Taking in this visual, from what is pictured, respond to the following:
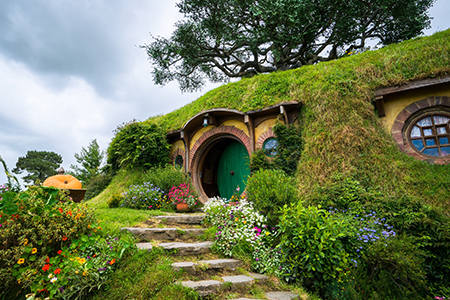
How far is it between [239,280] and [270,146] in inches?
163

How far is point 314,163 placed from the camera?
18.4 ft

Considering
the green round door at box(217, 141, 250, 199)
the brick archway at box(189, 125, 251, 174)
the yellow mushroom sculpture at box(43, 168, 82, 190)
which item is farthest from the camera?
the green round door at box(217, 141, 250, 199)

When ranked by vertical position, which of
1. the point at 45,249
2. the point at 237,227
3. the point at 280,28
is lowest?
the point at 237,227

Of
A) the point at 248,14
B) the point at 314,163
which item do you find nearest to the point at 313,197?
the point at 314,163

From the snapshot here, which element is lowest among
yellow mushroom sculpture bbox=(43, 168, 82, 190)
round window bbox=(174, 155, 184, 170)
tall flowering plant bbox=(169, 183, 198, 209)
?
tall flowering plant bbox=(169, 183, 198, 209)

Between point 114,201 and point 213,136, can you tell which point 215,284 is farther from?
point 213,136

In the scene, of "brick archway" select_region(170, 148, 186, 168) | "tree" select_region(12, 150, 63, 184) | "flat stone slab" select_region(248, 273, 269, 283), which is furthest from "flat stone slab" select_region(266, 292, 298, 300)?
"tree" select_region(12, 150, 63, 184)

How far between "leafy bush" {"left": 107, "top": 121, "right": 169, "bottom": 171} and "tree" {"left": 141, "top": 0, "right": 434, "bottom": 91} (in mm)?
5038

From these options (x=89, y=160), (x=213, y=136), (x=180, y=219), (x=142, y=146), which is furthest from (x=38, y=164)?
(x=180, y=219)

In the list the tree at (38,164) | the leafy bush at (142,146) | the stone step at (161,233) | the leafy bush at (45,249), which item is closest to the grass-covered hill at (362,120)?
the stone step at (161,233)

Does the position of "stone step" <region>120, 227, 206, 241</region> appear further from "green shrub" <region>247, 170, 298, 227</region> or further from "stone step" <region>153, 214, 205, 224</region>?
"green shrub" <region>247, 170, 298, 227</region>

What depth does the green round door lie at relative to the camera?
7781mm

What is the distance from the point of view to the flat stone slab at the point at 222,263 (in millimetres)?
3371

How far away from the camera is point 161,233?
399 centimetres
